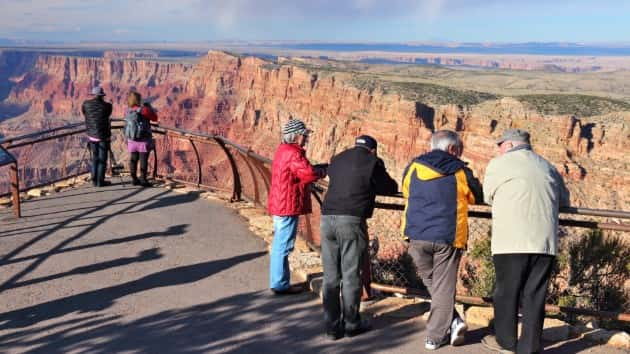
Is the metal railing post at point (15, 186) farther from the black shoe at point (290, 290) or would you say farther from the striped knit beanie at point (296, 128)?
the striped knit beanie at point (296, 128)

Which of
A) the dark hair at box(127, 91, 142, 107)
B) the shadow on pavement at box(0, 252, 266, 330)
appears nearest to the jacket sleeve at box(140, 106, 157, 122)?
the dark hair at box(127, 91, 142, 107)

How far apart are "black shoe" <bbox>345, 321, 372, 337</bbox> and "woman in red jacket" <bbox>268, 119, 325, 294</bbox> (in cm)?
107

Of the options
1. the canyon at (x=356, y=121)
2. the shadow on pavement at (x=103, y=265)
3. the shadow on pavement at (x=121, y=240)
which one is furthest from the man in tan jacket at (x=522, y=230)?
the canyon at (x=356, y=121)

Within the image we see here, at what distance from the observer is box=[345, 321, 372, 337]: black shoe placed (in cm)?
486

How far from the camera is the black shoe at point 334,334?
4.81m

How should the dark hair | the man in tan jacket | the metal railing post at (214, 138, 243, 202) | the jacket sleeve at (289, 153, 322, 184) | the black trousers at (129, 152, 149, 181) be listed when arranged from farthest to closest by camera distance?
1. the black trousers at (129, 152, 149, 181)
2. the dark hair
3. the metal railing post at (214, 138, 243, 202)
4. the jacket sleeve at (289, 153, 322, 184)
5. the man in tan jacket

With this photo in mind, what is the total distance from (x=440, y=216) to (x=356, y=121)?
5672 centimetres

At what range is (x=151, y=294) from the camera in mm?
5879

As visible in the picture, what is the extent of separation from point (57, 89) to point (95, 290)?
168 meters

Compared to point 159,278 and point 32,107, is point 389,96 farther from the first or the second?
point 32,107

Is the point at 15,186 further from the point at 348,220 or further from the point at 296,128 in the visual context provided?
the point at 348,220

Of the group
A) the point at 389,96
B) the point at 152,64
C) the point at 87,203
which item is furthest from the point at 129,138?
the point at 152,64

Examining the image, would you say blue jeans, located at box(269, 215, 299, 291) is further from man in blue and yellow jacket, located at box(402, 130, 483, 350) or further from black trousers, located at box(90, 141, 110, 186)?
black trousers, located at box(90, 141, 110, 186)

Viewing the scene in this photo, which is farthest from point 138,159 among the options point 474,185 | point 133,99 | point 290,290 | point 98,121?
point 474,185
